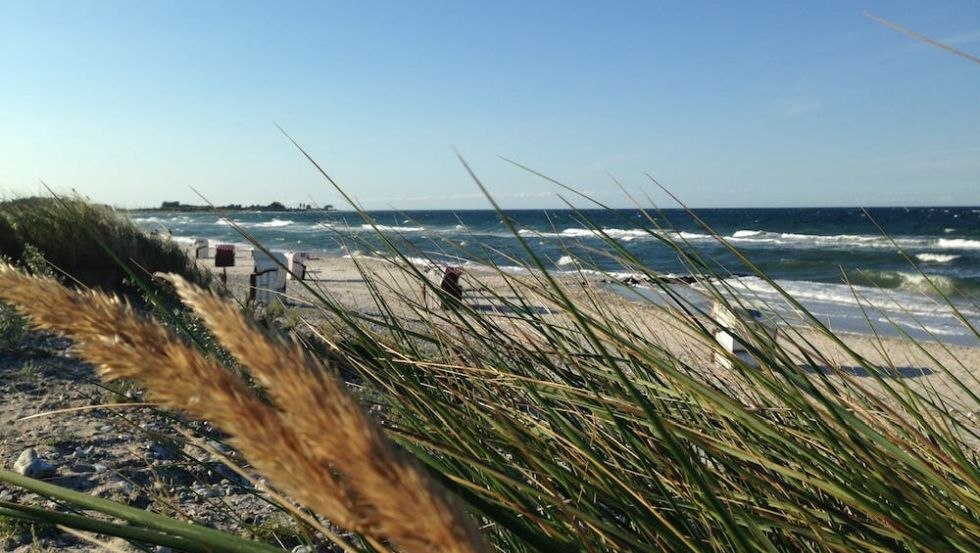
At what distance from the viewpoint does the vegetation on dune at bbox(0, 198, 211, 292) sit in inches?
273

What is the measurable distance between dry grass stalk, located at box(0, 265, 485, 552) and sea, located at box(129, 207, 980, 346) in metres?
0.69

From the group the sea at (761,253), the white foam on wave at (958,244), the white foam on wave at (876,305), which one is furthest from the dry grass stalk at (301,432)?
the white foam on wave at (958,244)

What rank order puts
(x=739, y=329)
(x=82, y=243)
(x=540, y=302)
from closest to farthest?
1. (x=739, y=329)
2. (x=540, y=302)
3. (x=82, y=243)

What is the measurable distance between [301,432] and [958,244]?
34469 mm

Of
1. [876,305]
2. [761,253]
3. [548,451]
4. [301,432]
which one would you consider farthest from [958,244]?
[301,432]

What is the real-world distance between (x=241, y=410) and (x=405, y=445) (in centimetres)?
68

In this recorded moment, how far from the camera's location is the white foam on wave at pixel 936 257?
77.0ft

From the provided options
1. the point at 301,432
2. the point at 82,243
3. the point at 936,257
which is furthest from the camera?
the point at 936,257

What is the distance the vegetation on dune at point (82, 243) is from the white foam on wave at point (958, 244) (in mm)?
28748

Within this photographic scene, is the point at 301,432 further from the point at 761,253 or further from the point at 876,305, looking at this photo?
the point at 761,253

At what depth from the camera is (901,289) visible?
1582 cm

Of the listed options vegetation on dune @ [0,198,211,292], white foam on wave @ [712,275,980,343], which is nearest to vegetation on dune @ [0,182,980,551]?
vegetation on dune @ [0,198,211,292]

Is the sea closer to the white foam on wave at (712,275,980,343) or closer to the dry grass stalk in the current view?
the white foam on wave at (712,275,980,343)

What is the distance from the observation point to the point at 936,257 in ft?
79.8
